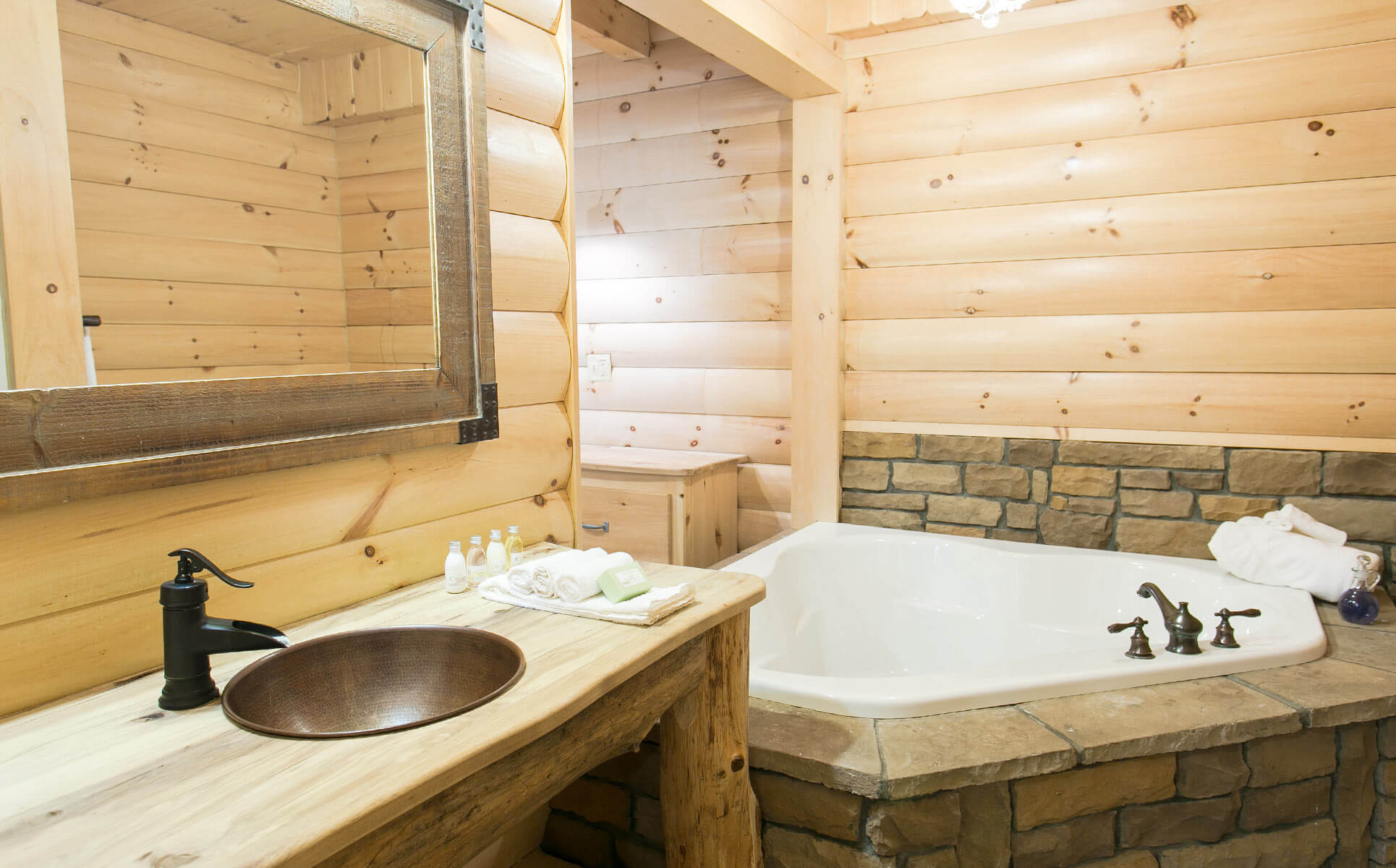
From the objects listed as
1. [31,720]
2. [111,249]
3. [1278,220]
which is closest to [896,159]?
[1278,220]

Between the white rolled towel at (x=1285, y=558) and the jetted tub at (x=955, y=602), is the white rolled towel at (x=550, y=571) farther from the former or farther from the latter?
the white rolled towel at (x=1285, y=558)

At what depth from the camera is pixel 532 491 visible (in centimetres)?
185

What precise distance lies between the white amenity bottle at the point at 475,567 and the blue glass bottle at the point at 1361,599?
88.8 inches

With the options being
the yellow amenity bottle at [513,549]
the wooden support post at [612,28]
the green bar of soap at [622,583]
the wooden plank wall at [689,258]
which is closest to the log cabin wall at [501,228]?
the yellow amenity bottle at [513,549]

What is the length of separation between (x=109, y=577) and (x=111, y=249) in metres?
0.42

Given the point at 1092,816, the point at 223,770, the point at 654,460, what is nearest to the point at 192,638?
the point at 223,770

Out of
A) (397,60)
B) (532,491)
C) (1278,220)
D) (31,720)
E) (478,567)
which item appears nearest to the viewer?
(31,720)

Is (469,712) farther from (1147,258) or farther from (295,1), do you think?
(1147,258)

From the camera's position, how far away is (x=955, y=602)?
3000mm

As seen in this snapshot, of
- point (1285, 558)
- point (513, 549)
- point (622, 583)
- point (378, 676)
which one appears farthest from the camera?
point (1285, 558)

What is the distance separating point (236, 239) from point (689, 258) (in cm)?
262

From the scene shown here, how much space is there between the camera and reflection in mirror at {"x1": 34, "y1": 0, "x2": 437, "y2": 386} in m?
1.08

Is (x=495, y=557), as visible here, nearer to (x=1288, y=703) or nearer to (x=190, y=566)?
(x=190, y=566)

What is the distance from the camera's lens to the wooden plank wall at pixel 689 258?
3.57 meters
